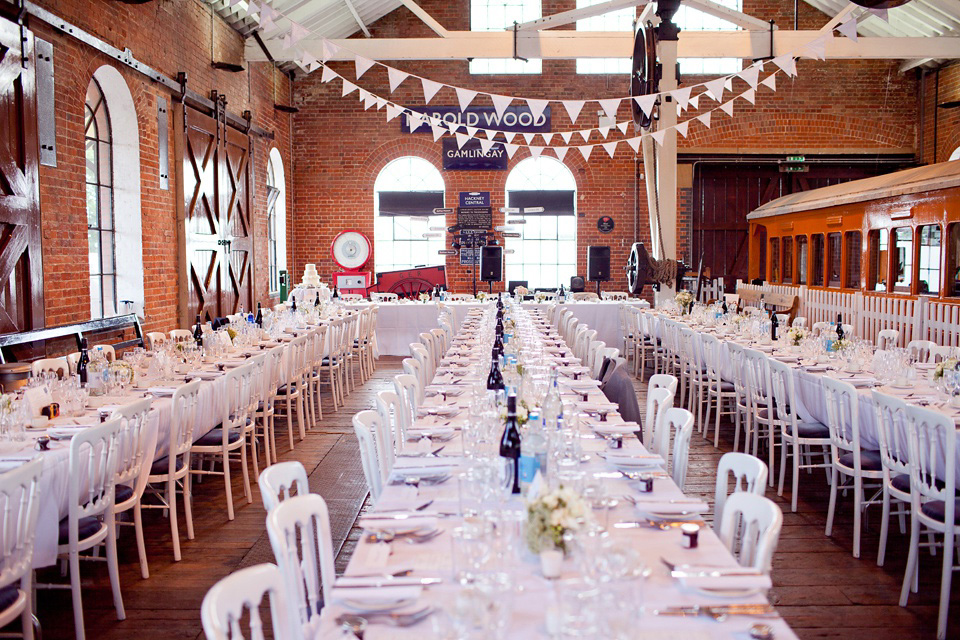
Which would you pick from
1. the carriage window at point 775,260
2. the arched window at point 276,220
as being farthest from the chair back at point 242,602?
the carriage window at point 775,260

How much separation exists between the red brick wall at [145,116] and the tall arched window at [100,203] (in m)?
0.31

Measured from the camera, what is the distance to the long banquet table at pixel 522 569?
193 centimetres

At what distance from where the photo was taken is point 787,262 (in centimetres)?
1459

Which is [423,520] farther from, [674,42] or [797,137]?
[797,137]

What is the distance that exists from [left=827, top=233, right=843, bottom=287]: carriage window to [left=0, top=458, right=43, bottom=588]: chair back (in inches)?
462

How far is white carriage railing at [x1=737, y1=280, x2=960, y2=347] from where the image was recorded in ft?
28.3

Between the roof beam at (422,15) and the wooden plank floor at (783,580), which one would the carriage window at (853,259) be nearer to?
the roof beam at (422,15)

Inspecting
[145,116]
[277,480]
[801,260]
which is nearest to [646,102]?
[145,116]

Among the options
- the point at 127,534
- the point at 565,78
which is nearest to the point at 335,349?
the point at 127,534

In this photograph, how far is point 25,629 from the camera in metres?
3.12

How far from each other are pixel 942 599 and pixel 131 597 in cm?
373

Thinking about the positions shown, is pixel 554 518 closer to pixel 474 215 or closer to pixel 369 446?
pixel 369 446

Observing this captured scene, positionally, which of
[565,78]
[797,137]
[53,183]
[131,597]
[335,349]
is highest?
[565,78]

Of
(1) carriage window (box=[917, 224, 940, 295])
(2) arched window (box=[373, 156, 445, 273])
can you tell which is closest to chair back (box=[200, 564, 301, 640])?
(1) carriage window (box=[917, 224, 940, 295])
